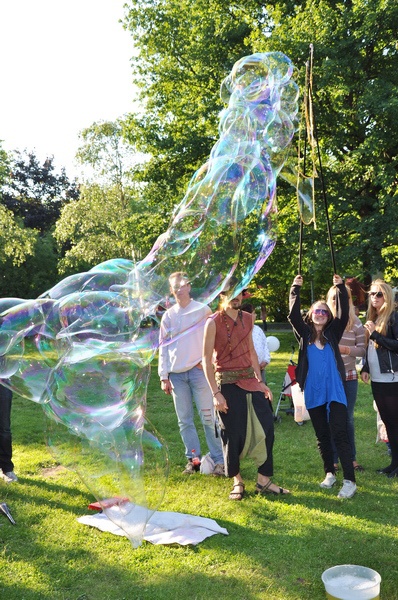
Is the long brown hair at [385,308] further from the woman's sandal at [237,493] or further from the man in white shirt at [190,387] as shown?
the woman's sandal at [237,493]

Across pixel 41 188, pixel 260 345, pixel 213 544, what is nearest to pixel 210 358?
pixel 213 544

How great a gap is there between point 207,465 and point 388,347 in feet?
6.75

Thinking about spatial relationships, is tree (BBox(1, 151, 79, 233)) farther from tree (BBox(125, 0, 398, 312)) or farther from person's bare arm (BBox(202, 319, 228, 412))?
person's bare arm (BBox(202, 319, 228, 412))

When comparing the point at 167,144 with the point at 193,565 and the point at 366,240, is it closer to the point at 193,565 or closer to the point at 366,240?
the point at 366,240

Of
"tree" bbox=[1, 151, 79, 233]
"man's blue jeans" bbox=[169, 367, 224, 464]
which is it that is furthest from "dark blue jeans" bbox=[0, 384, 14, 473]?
"tree" bbox=[1, 151, 79, 233]

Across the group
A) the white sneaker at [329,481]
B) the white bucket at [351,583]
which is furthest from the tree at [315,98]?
the white bucket at [351,583]

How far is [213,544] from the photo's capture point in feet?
13.3

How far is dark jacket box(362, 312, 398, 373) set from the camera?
556 cm

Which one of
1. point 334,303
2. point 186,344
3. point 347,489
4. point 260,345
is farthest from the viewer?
point 260,345

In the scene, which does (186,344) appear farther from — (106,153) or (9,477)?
(106,153)

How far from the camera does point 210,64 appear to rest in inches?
693

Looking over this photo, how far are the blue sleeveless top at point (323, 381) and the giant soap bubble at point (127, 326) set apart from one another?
47.1 inches

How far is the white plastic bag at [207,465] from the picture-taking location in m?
5.61

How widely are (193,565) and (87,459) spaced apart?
1026 mm
